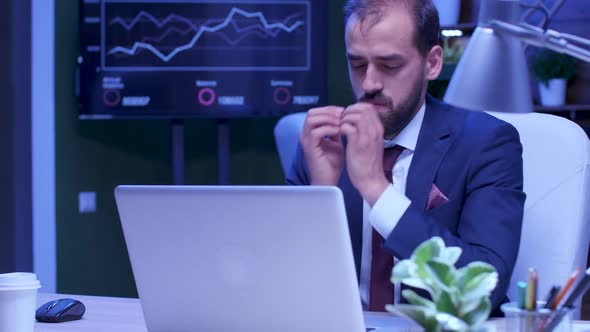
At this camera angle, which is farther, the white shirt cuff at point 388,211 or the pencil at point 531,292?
the white shirt cuff at point 388,211

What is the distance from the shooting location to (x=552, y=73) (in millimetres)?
4148

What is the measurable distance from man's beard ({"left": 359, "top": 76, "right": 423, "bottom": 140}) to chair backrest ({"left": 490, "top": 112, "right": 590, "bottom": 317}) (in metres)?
0.25

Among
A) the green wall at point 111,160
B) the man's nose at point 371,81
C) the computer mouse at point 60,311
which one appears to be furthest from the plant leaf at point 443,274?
the green wall at point 111,160

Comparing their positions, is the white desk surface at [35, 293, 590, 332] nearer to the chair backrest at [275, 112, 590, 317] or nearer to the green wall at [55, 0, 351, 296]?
the chair backrest at [275, 112, 590, 317]

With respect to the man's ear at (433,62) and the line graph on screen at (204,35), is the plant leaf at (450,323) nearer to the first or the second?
the man's ear at (433,62)

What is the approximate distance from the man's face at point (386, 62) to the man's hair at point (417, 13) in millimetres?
11

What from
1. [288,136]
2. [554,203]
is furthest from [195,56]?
[554,203]

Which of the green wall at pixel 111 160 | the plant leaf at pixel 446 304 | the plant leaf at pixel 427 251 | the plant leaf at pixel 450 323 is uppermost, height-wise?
the plant leaf at pixel 427 251

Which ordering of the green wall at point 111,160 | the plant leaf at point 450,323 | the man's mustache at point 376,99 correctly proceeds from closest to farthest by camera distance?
the plant leaf at point 450,323
the man's mustache at point 376,99
the green wall at point 111,160

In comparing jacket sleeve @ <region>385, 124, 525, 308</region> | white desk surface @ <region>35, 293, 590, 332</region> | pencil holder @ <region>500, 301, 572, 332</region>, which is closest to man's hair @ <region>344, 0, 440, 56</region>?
jacket sleeve @ <region>385, 124, 525, 308</region>

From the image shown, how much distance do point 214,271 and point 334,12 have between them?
3.85 meters

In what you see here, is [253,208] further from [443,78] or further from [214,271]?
[443,78]

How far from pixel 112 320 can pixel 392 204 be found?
1.73 feet

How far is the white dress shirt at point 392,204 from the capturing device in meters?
1.66
